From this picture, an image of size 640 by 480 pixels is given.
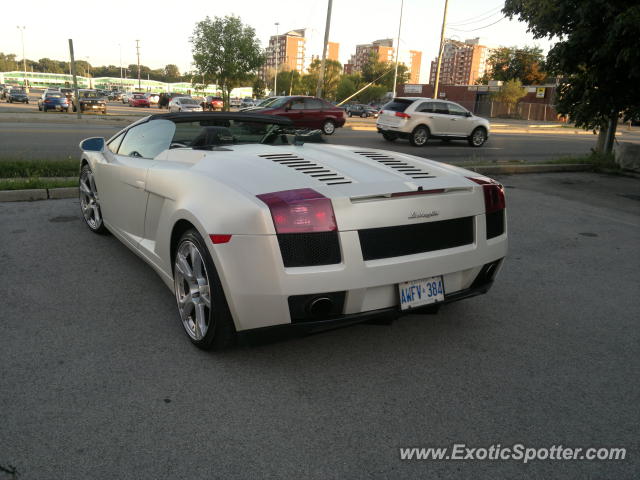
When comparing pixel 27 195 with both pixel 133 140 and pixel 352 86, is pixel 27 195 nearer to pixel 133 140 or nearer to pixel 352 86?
pixel 133 140

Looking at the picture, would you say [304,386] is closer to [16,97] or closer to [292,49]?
[16,97]

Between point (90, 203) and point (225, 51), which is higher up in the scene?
point (225, 51)

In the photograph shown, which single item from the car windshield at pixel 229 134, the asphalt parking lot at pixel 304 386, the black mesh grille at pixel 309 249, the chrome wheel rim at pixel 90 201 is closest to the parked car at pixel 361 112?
the chrome wheel rim at pixel 90 201

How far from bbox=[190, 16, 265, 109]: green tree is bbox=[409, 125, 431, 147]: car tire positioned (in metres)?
14.2

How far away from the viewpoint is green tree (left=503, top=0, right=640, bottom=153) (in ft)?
26.6

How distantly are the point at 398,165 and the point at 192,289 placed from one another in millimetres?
1514

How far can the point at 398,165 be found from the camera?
11.0 ft

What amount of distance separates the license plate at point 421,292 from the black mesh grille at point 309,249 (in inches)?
18.6

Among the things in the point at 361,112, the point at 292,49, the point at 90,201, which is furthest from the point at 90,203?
the point at 292,49

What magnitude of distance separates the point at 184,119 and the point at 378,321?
2.34m

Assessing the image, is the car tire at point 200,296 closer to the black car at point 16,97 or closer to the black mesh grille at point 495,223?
the black mesh grille at point 495,223

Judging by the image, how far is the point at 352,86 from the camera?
91500mm

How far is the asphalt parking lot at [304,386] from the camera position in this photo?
2.19 metres

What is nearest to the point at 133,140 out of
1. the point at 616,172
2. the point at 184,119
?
the point at 184,119
